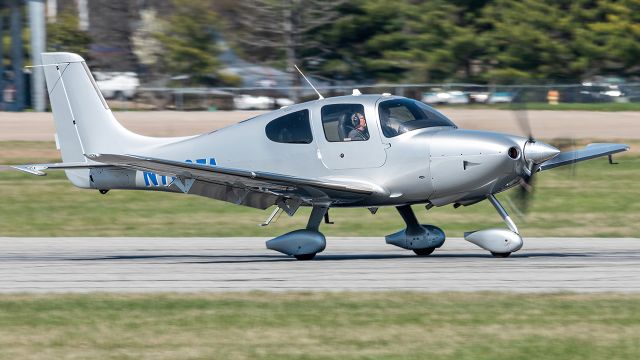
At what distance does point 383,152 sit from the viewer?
14266mm

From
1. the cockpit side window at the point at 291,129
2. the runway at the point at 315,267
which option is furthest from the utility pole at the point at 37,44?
the cockpit side window at the point at 291,129

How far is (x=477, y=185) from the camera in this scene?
14.0 meters

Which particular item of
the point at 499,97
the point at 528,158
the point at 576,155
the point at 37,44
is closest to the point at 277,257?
the point at 528,158

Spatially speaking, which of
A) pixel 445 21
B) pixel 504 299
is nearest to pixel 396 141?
pixel 504 299

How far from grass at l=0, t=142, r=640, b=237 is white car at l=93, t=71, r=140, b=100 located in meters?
20.7

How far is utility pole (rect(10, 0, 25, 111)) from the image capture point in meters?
45.3

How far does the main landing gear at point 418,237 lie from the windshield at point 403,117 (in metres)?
1.55

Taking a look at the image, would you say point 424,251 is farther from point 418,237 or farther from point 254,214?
point 254,214

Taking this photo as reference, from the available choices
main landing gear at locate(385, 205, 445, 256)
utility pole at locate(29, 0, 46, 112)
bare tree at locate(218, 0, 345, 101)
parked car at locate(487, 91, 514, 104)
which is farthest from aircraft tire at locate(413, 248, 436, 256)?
bare tree at locate(218, 0, 345, 101)

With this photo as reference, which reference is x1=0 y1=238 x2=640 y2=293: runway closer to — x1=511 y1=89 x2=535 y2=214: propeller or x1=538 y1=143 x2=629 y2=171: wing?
x1=511 y1=89 x2=535 y2=214: propeller

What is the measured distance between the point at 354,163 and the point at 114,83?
41.2 metres

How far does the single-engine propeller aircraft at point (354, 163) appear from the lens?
45.6 feet

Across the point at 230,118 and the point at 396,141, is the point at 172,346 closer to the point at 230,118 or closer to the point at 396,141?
the point at 396,141

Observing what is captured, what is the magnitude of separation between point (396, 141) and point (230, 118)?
78.8ft
